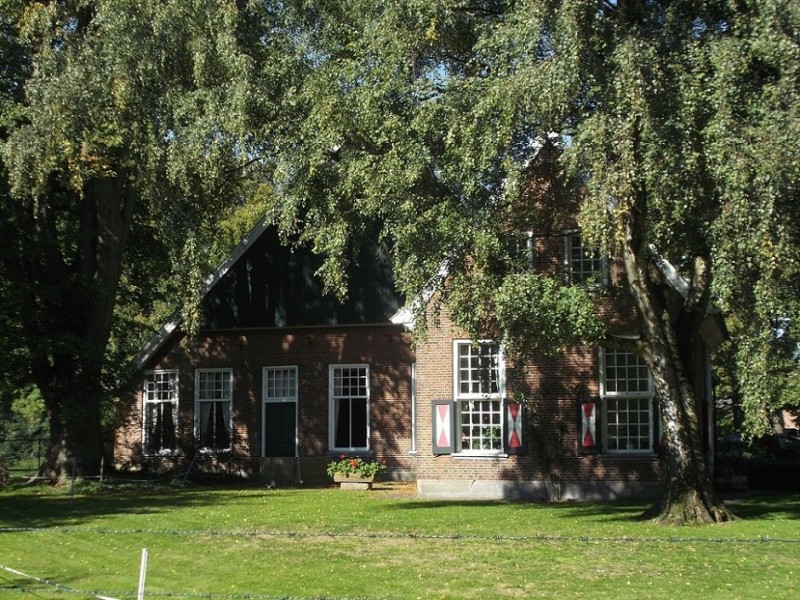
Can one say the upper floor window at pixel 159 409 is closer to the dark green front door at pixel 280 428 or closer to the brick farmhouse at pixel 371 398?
the brick farmhouse at pixel 371 398

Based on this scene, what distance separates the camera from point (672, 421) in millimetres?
16672

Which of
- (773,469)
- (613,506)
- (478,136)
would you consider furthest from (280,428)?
(478,136)

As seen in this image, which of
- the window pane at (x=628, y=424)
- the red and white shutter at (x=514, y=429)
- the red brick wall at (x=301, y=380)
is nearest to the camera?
the window pane at (x=628, y=424)

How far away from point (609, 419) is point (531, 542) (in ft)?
26.8

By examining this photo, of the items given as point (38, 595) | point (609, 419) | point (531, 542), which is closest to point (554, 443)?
point (609, 419)

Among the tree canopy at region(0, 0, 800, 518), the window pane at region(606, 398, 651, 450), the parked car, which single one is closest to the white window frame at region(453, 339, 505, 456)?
the window pane at region(606, 398, 651, 450)

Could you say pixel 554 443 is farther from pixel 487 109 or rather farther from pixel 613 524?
pixel 487 109

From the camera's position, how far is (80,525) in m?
17.2

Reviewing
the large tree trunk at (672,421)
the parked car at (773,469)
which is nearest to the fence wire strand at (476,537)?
the large tree trunk at (672,421)

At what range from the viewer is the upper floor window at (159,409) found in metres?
29.6

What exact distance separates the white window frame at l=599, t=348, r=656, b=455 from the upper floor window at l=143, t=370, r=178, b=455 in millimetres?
13408

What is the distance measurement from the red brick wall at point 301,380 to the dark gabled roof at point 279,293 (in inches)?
15.1

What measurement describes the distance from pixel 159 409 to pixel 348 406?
603 cm

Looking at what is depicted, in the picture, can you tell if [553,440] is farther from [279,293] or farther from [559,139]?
[279,293]
